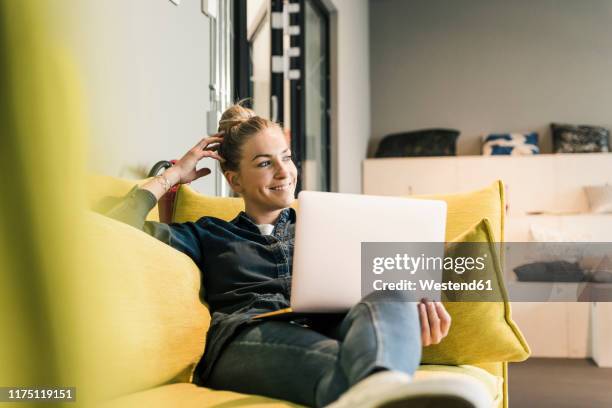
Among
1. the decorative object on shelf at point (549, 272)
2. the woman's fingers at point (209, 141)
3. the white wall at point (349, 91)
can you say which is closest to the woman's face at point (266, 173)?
the woman's fingers at point (209, 141)

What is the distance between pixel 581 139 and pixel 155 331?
16.3 feet

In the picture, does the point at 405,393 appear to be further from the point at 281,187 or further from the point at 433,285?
the point at 281,187

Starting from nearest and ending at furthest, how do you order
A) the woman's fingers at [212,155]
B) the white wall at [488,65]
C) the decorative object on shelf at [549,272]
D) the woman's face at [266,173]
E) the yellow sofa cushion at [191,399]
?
the yellow sofa cushion at [191,399] → the woman's face at [266,173] → the woman's fingers at [212,155] → the decorative object on shelf at [549,272] → the white wall at [488,65]

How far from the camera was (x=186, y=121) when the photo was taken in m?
2.48

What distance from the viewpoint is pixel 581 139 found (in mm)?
5586

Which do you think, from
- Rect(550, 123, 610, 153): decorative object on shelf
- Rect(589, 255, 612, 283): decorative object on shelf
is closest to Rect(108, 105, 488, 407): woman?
Rect(589, 255, 612, 283): decorative object on shelf

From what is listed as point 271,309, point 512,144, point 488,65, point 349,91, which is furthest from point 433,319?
A: point 488,65

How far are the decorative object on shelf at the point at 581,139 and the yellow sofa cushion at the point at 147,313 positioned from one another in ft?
15.3

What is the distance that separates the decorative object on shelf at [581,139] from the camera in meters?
5.54

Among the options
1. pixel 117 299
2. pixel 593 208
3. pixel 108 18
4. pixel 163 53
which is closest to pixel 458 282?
pixel 117 299

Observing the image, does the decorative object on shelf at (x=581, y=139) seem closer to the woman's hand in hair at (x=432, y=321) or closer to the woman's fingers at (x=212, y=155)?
the woman's fingers at (x=212, y=155)

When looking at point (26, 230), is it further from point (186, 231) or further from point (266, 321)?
point (186, 231)

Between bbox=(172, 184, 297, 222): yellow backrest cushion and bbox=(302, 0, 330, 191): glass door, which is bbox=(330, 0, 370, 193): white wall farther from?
bbox=(172, 184, 297, 222): yellow backrest cushion

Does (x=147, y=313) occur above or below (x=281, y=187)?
below
